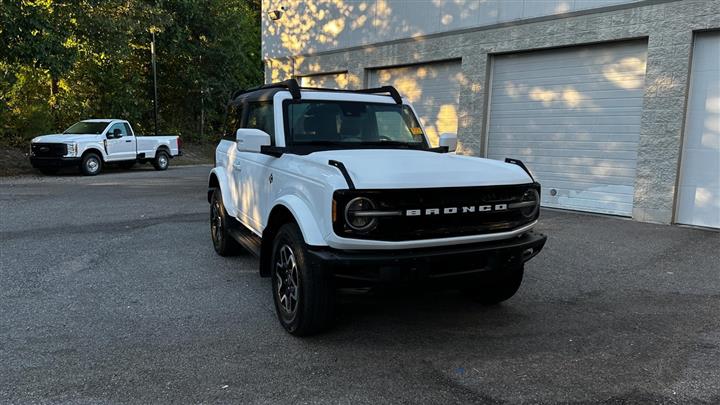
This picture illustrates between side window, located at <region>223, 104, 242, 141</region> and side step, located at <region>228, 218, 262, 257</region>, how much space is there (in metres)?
1.10

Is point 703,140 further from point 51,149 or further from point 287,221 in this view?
point 51,149

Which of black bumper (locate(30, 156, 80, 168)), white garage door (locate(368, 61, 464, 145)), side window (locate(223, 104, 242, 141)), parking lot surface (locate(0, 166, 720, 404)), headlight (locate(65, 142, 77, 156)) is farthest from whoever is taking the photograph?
headlight (locate(65, 142, 77, 156))

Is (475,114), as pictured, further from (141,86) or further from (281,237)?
(141,86)

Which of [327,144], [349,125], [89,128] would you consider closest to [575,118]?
[349,125]

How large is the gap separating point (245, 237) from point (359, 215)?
2411 mm

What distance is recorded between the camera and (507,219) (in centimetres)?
407

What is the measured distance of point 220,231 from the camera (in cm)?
664

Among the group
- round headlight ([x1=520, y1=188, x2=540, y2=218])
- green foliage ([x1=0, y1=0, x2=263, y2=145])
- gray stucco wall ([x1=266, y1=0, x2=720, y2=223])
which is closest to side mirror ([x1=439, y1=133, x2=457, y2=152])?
round headlight ([x1=520, y1=188, x2=540, y2=218])

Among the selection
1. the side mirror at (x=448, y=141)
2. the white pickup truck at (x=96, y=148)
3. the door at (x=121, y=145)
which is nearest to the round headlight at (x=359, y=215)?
the side mirror at (x=448, y=141)

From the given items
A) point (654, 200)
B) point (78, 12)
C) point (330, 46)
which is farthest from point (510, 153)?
point (78, 12)

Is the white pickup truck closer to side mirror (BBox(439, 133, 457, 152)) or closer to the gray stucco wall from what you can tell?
the gray stucco wall

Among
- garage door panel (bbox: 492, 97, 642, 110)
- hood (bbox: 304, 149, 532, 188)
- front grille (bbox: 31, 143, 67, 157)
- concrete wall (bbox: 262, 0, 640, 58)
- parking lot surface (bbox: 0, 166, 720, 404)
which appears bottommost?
parking lot surface (bbox: 0, 166, 720, 404)

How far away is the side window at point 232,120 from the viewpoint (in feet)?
20.8

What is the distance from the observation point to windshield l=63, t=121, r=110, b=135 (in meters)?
18.2
